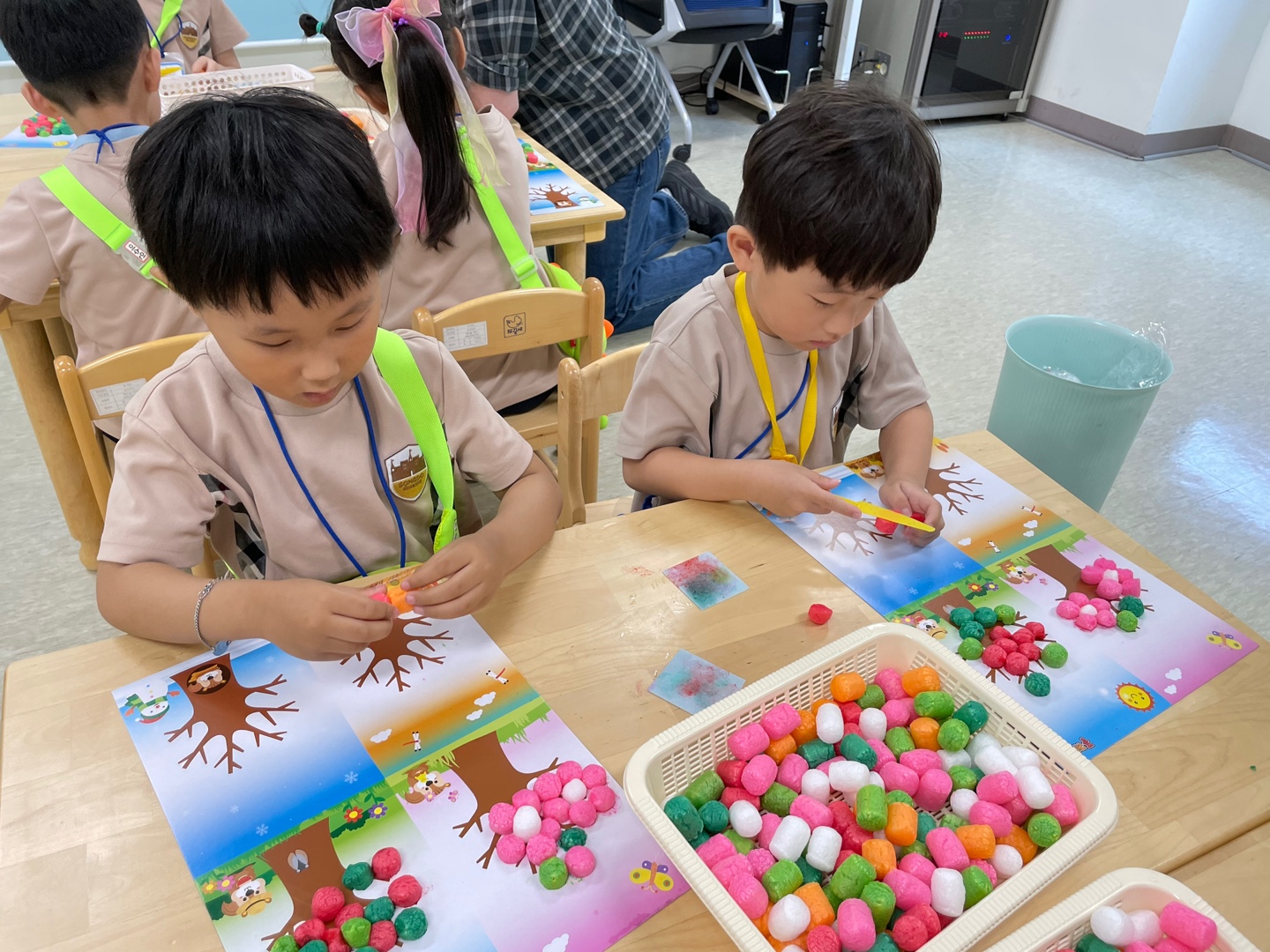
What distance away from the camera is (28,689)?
733 mm

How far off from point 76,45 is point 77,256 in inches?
12.7

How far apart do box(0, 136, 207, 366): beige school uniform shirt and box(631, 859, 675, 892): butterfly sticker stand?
45.1 inches

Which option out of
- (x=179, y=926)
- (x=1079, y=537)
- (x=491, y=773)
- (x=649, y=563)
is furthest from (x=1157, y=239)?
(x=179, y=926)

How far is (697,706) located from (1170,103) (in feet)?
14.3

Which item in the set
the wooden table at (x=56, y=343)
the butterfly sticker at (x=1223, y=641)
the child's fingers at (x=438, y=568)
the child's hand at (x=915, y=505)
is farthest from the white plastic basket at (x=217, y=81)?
the butterfly sticker at (x=1223, y=641)

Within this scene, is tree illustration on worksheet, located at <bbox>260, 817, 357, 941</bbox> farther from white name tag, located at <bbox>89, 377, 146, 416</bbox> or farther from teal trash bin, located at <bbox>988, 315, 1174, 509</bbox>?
teal trash bin, located at <bbox>988, 315, 1174, 509</bbox>

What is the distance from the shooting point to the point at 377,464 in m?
0.96

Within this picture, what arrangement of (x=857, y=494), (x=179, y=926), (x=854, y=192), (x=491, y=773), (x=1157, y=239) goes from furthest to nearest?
(x=1157, y=239)
(x=857, y=494)
(x=854, y=192)
(x=491, y=773)
(x=179, y=926)

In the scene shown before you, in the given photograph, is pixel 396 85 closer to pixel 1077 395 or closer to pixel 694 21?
pixel 1077 395

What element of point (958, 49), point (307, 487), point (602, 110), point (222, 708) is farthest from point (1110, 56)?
point (222, 708)

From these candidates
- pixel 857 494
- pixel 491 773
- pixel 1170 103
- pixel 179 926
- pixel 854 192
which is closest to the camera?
pixel 179 926

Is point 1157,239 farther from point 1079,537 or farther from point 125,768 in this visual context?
point 125,768

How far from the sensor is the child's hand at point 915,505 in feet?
3.14

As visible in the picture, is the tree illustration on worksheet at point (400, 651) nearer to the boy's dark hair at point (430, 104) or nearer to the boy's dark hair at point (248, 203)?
the boy's dark hair at point (248, 203)
